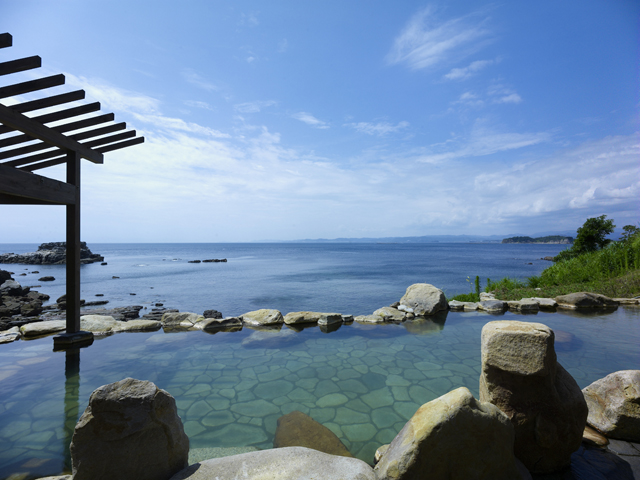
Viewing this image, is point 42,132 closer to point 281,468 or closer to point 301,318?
point 281,468

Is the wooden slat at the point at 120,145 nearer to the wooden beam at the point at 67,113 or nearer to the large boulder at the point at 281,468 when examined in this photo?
the wooden beam at the point at 67,113

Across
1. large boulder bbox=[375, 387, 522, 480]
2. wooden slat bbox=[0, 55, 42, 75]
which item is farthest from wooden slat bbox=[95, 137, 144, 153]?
large boulder bbox=[375, 387, 522, 480]

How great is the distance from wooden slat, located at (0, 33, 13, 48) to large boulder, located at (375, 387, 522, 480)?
5609mm

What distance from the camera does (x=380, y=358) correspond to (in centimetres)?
639

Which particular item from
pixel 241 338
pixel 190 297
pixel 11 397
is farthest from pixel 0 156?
pixel 190 297

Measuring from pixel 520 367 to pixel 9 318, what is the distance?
47.0 feet

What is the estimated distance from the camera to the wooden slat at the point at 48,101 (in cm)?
467

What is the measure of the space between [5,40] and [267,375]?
5.76 metres

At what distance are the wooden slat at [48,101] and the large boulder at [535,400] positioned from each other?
22.7 ft

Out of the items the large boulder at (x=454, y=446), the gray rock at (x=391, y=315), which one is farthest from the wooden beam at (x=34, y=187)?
the gray rock at (x=391, y=315)

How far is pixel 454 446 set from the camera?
256 cm

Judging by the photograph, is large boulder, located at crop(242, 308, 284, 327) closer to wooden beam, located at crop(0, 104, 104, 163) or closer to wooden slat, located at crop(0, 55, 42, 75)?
wooden beam, located at crop(0, 104, 104, 163)

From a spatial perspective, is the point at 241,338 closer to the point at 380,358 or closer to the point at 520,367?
the point at 380,358

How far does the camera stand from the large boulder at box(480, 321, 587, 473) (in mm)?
3105
